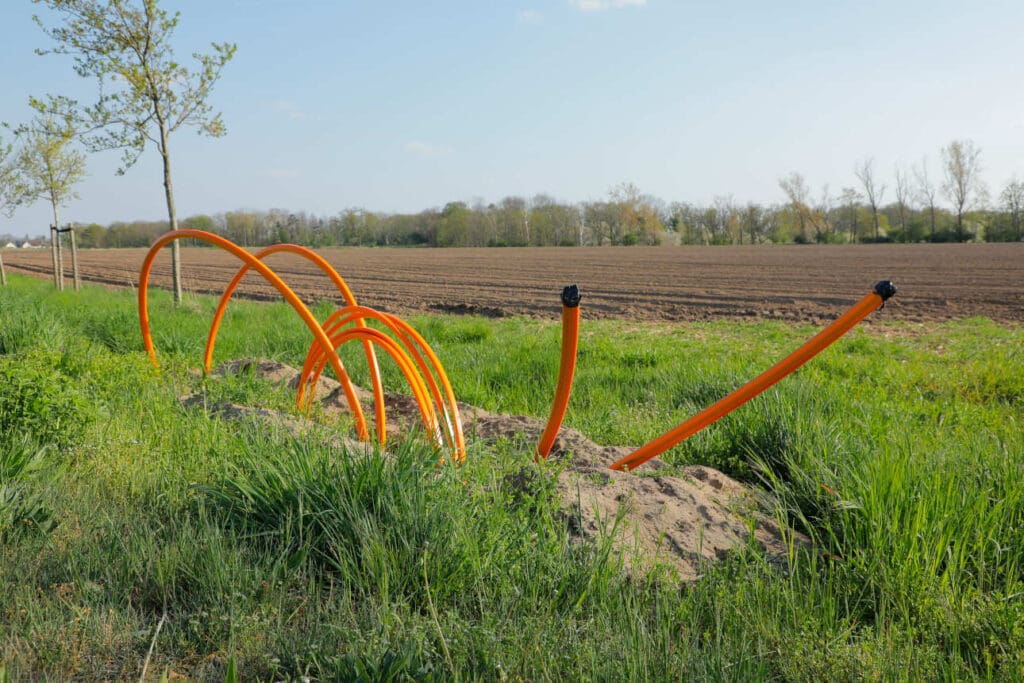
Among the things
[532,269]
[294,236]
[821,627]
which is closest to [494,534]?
[821,627]

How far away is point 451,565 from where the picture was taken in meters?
2.59

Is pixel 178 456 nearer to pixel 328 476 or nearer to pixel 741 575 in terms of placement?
pixel 328 476

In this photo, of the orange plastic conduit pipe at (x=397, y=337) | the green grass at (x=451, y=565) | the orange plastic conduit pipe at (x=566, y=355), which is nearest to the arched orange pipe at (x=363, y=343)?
the orange plastic conduit pipe at (x=397, y=337)

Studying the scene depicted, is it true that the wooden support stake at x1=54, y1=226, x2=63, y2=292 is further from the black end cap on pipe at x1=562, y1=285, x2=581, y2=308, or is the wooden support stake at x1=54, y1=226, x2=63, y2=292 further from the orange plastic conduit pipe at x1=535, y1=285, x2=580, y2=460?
the black end cap on pipe at x1=562, y1=285, x2=581, y2=308

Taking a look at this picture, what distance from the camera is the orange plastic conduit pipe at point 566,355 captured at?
9.45 feet

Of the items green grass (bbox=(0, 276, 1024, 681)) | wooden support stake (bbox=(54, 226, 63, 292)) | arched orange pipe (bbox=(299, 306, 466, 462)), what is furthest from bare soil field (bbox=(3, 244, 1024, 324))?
green grass (bbox=(0, 276, 1024, 681))

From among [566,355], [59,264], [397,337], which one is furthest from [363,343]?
[59,264]

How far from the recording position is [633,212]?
9594 centimetres

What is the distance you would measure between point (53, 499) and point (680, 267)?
33.8m

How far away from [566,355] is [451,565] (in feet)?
3.57

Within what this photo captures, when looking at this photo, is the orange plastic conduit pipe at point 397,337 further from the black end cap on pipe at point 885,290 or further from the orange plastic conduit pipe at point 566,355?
the black end cap on pipe at point 885,290

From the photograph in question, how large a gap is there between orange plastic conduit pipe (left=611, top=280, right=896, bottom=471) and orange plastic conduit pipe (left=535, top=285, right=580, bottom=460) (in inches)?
17.3

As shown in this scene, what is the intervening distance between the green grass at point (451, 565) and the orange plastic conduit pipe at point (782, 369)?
0.53 meters

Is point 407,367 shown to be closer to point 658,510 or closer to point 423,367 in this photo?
point 423,367
